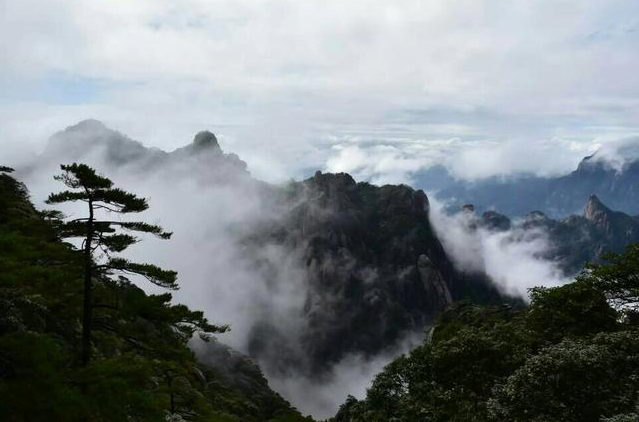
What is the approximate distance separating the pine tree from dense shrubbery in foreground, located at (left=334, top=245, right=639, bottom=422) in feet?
62.6

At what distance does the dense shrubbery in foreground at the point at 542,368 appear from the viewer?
2512 cm

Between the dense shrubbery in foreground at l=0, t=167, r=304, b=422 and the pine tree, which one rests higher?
the pine tree

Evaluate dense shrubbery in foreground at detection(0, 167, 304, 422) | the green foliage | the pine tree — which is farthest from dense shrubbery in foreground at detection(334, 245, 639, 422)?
the pine tree

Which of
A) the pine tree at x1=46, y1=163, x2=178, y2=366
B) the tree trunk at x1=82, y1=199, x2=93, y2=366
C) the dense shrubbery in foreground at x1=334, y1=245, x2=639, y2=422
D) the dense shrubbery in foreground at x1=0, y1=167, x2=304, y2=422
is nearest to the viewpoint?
the dense shrubbery in foreground at x1=0, y1=167, x2=304, y2=422

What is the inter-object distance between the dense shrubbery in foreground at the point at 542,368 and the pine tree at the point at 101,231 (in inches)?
751

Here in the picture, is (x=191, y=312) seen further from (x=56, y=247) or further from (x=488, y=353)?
(x=488, y=353)

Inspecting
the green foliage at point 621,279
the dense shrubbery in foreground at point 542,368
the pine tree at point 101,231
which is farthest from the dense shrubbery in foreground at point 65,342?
the green foliage at point 621,279

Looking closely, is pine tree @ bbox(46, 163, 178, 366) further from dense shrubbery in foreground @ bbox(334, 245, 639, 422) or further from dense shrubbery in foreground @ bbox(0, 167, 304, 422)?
dense shrubbery in foreground @ bbox(334, 245, 639, 422)

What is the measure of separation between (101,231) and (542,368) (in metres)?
25.4

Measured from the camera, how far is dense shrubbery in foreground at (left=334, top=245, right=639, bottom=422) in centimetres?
2512

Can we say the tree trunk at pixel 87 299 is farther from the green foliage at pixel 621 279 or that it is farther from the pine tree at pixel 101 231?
the green foliage at pixel 621 279

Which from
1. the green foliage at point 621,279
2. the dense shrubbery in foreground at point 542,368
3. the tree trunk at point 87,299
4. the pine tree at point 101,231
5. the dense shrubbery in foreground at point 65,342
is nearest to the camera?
the dense shrubbery in foreground at point 65,342

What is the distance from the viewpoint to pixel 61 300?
72.7 ft

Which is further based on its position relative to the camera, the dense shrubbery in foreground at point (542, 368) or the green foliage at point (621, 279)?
the green foliage at point (621, 279)
